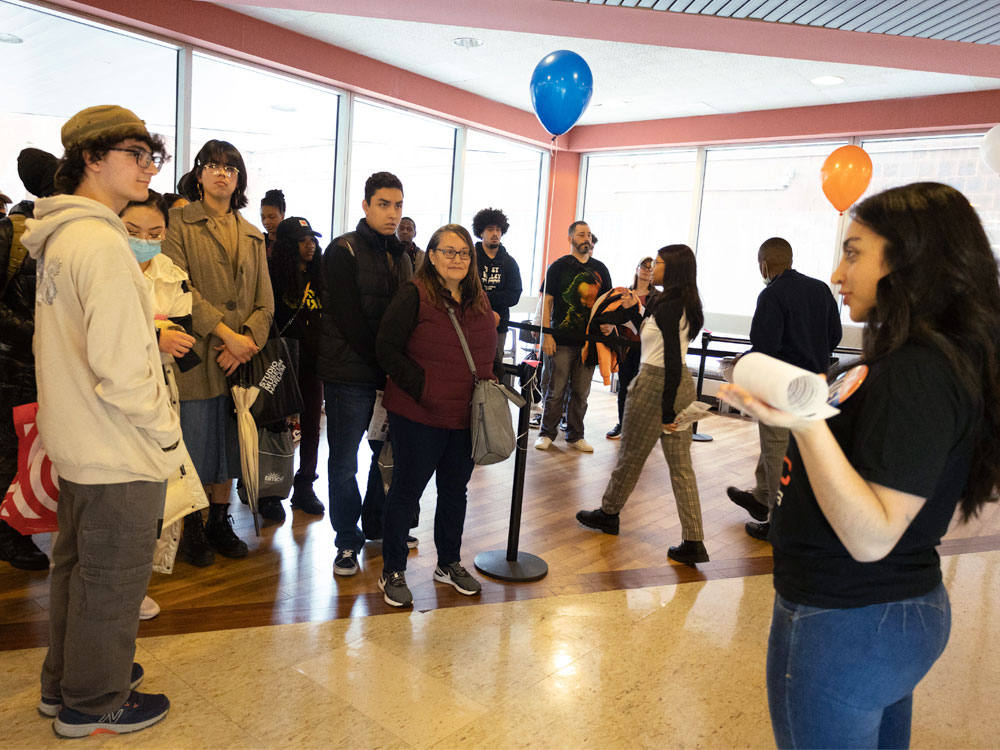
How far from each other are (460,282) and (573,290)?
9.08ft

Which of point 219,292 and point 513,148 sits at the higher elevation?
point 513,148

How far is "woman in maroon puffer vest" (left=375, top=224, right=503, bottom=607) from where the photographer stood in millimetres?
2729

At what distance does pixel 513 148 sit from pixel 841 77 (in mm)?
4095

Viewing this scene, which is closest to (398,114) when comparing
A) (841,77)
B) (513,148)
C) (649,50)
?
(513,148)

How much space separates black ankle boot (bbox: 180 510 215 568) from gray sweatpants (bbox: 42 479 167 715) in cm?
109

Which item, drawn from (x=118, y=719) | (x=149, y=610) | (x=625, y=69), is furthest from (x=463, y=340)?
(x=625, y=69)

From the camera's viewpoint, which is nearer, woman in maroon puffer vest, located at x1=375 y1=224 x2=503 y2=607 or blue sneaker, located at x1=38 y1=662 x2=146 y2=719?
blue sneaker, located at x1=38 y1=662 x2=146 y2=719

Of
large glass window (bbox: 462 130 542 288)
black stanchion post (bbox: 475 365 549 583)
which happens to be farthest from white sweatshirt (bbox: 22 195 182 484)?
large glass window (bbox: 462 130 542 288)

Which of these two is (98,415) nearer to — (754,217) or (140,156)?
(140,156)

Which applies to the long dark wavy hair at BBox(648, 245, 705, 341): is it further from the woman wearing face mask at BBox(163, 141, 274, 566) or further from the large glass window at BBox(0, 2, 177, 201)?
the large glass window at BBox(0, 2, 177, 201)

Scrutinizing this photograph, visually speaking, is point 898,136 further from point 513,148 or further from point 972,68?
point 513,148

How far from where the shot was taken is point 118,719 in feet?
6.48

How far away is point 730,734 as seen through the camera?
2.21 metres

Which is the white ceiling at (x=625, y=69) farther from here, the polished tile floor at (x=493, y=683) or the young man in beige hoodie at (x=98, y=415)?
the polished tile floor at (x=493, y=683)
